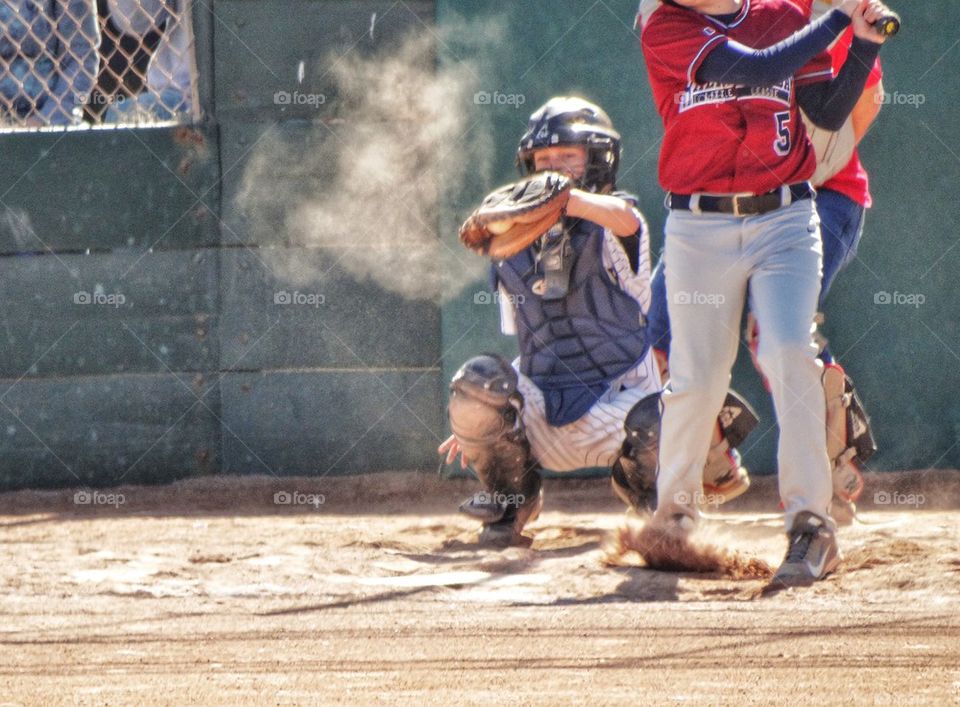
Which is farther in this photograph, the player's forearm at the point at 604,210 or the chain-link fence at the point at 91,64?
the chain-link fence at the point at 91,64

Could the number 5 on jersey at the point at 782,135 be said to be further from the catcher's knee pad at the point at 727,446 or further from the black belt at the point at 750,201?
the catcher's knee pad at the point at 727,446

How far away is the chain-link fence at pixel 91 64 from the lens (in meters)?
6.62

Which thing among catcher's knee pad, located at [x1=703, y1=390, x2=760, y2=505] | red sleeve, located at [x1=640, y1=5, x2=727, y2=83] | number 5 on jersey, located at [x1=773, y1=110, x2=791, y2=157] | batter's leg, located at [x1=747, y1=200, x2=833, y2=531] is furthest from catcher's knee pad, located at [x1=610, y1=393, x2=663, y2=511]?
red sleeve, located at [x1=640, y1=5, x2=727, y2=83]

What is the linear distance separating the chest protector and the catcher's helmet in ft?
0.56

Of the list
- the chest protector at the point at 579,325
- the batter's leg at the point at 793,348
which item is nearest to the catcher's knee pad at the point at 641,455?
the chest protector at the point at 579,325

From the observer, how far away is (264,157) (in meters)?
6.41

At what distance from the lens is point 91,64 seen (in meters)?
6.70

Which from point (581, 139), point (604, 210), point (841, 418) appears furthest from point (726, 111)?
point (841, 418)

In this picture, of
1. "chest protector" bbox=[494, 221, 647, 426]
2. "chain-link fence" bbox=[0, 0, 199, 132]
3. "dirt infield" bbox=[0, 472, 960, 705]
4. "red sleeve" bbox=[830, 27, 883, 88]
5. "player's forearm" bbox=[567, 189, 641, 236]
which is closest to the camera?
"dirt infield" bbox=[0, 472, 960, 705]

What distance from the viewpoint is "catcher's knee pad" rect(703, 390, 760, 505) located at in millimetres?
4695

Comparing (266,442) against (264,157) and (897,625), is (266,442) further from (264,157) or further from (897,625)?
(897,625)

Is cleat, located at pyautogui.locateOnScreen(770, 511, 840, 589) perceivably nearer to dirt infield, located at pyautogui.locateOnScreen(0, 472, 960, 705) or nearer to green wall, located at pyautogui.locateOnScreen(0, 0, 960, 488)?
dirt infield, located at pyautogui.locateOnScreen(0, 472, 960, 705)

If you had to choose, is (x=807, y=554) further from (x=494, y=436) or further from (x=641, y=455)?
(x=494, y=436)

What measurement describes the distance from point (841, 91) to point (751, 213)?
0.40 m
